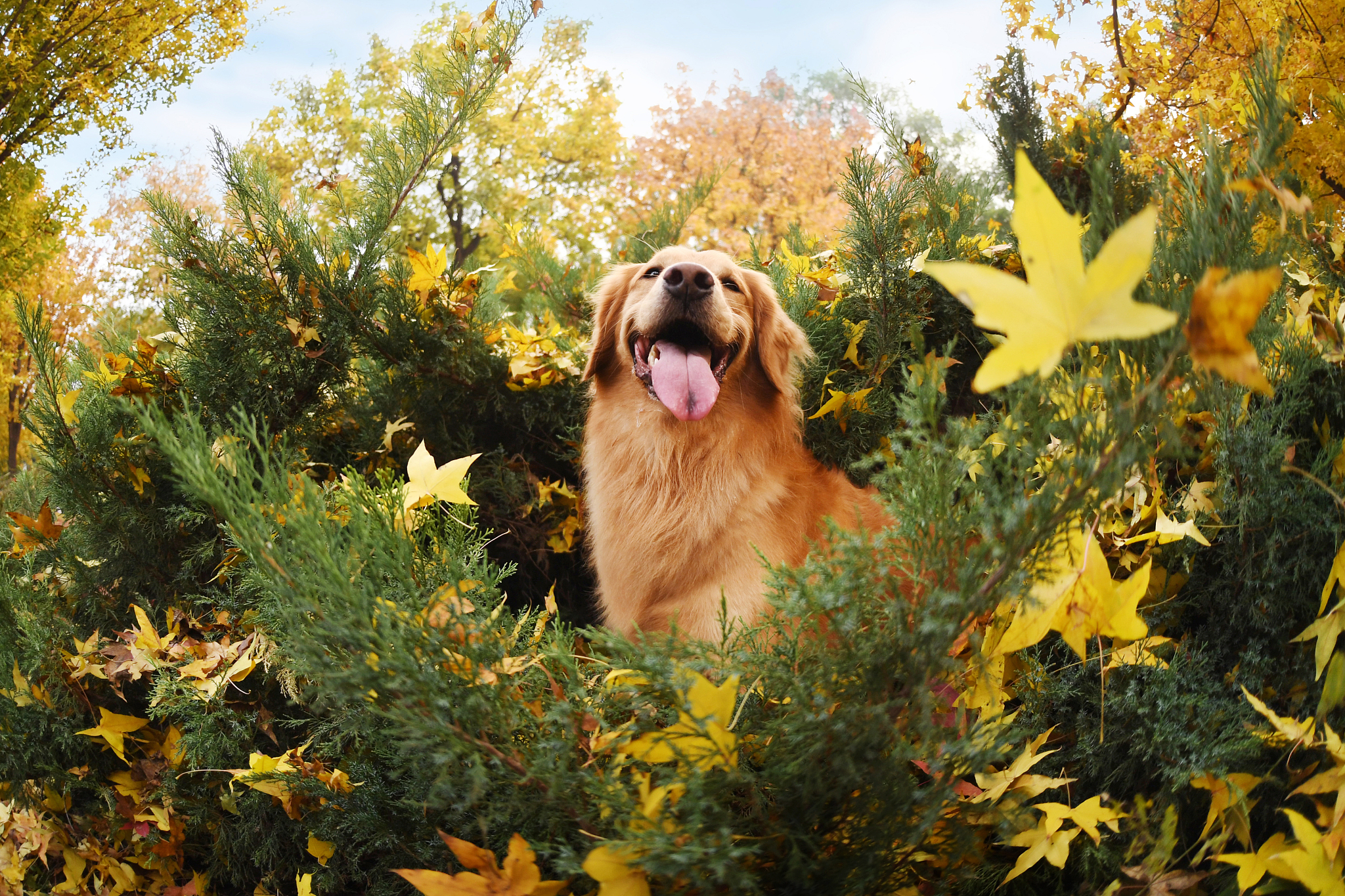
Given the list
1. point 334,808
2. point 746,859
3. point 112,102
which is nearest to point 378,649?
point 746,859

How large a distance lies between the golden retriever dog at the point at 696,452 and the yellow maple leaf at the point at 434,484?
0.99m

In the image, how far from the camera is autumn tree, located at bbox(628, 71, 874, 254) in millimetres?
23922

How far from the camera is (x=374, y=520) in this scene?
1.31 metres

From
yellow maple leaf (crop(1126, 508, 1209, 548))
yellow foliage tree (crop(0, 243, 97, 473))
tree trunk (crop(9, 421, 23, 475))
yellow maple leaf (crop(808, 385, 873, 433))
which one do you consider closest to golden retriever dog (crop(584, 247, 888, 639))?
yellow maple leaf (crop(808, 385, 873, 433))

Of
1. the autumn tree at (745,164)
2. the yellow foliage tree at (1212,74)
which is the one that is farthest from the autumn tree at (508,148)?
the yellow foliage tree at (1212,74)

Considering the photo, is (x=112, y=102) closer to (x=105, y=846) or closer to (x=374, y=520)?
(x=105, y=846)

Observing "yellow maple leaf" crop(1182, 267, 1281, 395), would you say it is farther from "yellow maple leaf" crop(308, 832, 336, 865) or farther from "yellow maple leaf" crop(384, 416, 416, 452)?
"yellow maple leaf" crop(384, 416, 416, 452)

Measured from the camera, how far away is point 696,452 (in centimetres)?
276

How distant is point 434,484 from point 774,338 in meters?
1.74

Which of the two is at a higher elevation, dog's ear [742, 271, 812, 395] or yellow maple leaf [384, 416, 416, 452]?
dog's ear [742, 271, 812, 395]

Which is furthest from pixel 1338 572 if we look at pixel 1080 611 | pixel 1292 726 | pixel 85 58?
pixel 85 58

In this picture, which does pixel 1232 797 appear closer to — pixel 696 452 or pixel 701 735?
pixel 701 735

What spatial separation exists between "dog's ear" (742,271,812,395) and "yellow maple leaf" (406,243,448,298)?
1.14 m

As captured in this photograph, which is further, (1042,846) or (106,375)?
(106,375)
